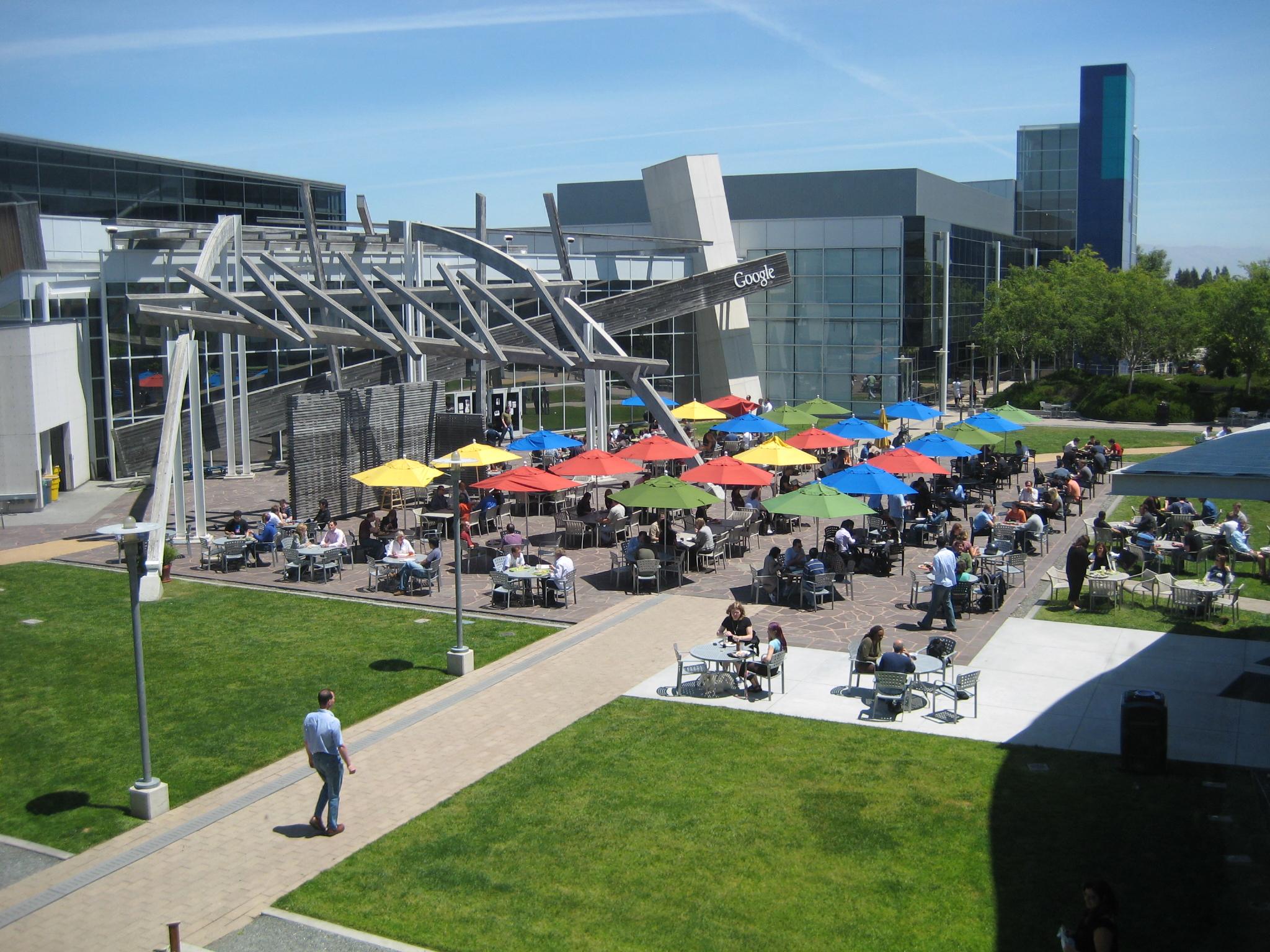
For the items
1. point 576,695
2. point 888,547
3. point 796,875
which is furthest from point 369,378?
point 796,875

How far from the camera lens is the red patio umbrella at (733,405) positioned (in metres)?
39.6

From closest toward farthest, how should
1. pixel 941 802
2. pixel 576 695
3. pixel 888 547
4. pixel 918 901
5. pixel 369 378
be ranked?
pixel 918 901 < pixel 941 802 < pixel 576 695 < pixel 888 547 < pixel 369 378

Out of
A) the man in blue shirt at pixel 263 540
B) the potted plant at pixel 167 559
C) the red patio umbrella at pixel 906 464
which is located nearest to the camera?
the potted plant at pixel 167 559

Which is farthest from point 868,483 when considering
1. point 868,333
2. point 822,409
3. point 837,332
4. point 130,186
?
point 130,186

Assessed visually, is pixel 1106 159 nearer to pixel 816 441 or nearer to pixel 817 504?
pixel 816 441

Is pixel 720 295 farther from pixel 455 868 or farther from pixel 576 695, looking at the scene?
pixel 455 868

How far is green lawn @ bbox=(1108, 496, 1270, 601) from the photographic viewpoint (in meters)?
20.3

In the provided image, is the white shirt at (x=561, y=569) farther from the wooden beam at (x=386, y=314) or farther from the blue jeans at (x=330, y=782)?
the wooden beam at (x=386, y=314)

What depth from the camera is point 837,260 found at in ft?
159

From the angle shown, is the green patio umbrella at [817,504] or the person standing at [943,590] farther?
the green patio umbrella at [817,504]

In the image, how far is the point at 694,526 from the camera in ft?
76.9

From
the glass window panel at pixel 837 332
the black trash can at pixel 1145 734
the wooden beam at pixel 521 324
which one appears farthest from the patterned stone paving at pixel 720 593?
the glass window panel at pixel 837 332

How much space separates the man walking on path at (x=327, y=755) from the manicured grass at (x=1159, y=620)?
11.9 metres

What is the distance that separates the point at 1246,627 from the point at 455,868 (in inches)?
526
